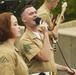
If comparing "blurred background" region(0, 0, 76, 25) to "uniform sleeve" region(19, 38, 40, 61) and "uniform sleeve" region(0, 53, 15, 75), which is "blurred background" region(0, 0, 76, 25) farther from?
"uniform sleeve" region(0, 53, 15, 75)

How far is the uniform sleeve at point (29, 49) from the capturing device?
200 inches

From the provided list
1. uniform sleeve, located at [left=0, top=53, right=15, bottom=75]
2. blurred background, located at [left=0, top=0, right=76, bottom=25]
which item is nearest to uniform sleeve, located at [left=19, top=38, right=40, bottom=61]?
uniform sleeve, located at [left=0, top=53, right=15, bottom=75]

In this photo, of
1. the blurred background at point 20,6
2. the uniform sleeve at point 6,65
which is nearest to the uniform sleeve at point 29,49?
the uniform sleeve at point 6,65

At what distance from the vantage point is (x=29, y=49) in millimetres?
5125

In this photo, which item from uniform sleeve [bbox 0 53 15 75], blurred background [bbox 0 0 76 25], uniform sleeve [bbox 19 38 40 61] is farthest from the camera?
blurred background [bbox 0 0 76 25]

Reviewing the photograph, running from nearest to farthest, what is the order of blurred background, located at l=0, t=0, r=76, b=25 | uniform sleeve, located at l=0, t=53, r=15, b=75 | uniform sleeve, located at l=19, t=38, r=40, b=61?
uniform sleeve, located at l=0, t=53, r=15, b=75, uniform sleeve, located at l=19, t=38, r=40, b=61, blurred background, located at l=0, t=0, r=76, b=25

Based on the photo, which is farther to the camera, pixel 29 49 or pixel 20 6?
pixel 20 6

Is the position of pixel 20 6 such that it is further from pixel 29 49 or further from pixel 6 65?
pixel 6 65

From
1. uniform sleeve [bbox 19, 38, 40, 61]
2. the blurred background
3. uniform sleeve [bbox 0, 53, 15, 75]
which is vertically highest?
uniform sleeve [bbox 0, 53, 15, 75]

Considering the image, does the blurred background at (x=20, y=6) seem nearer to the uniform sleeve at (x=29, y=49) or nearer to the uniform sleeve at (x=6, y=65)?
the uniform sleeve at (x=29, y=49)

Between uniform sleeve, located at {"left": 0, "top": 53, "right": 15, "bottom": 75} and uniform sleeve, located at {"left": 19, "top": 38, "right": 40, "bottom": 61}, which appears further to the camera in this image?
uniform sleeve, located at {"left": 19, "top": 38, "right": 40, "bottom": 61}

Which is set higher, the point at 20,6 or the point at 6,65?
the point at 6,65

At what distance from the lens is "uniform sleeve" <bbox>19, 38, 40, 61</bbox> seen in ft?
16.7

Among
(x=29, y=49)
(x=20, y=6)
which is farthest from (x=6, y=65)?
(x=20, y=6)
